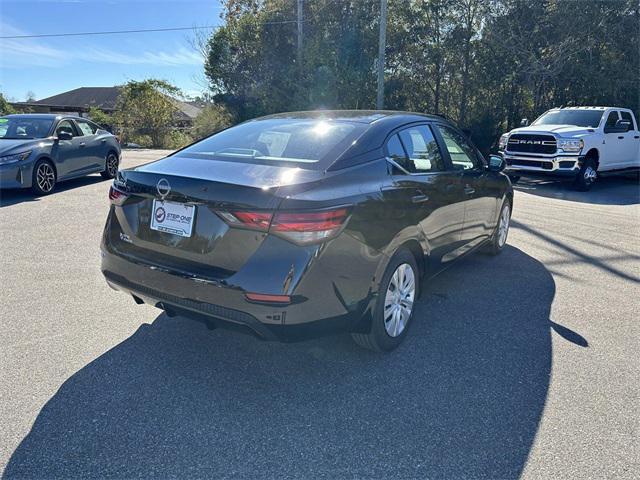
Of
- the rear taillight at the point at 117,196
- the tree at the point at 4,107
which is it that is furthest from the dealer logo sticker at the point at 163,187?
the tree at the point at 4,107

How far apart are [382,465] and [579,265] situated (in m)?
4.28

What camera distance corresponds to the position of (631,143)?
502 inches

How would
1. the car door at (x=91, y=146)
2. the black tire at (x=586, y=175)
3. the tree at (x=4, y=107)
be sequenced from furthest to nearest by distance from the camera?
1. the tree at (x=4, y=107)
2. the black tire at (x=586, y=175)
3. the car door at (x=91, y=146)

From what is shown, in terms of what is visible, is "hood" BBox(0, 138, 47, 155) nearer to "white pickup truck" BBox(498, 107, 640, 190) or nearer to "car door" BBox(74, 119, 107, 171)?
"car door" BBox(74, 119, 107, 171)

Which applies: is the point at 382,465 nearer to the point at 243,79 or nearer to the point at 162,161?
the point at 162,161

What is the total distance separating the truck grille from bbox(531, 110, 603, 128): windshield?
119 centimetres

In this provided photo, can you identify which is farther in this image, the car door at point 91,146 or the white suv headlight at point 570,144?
the white suv headlight at point 570,144

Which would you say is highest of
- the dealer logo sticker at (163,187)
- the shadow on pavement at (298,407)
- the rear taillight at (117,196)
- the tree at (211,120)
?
the tree at (211,120)

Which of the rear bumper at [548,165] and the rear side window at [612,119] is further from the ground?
Result: the rear side window at [612,119]

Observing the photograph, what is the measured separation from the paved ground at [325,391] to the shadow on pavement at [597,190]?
22.0 ft

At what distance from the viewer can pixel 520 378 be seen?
312cm

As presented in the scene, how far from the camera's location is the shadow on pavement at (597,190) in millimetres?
10648

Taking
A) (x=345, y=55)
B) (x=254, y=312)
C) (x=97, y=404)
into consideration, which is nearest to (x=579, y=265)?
(x=254, y=312)

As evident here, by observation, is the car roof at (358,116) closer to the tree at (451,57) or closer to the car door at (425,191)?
the car door at (425,191)
